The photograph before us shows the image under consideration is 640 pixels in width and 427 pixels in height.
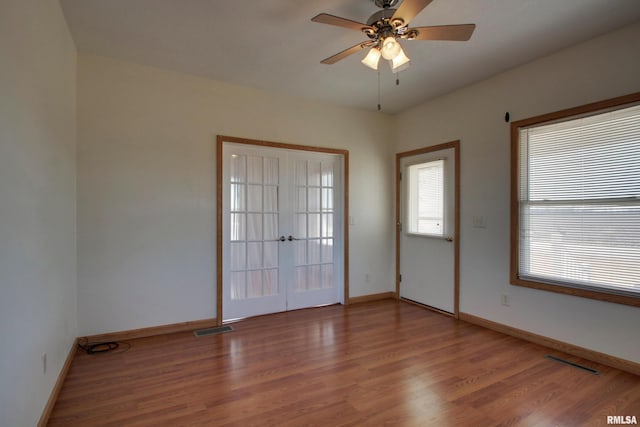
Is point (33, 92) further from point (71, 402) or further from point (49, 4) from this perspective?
point (71, 402)

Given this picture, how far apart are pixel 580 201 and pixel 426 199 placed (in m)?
1.77

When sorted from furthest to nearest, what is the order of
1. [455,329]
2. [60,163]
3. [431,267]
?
[431,267] → [455,329] → [60,163]

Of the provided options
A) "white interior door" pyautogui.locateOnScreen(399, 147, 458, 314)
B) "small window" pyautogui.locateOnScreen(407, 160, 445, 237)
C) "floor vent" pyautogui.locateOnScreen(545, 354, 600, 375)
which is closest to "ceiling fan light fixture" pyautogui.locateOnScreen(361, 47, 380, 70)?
"white interior door" pyautogui.locateOnScreen(399, 147, 458, 314)

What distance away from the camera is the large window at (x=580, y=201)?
2.65 m

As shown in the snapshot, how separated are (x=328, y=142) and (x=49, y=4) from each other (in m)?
3.02

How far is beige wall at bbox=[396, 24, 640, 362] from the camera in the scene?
2.69 m

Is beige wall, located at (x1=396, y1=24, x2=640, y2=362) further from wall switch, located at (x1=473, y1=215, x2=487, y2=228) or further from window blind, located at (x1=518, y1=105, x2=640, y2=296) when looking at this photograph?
window blind, located at (x1=518, y1=105, x2=640, y2=296)

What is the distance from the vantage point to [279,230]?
13.7ft

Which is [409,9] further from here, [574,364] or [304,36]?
[574,364]

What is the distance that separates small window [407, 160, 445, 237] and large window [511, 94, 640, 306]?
0.98 meters

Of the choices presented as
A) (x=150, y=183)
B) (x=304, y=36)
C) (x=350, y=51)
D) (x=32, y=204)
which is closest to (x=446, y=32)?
(x=350, y=51)

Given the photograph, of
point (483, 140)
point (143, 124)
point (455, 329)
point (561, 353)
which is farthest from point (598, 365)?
point (143, 124)

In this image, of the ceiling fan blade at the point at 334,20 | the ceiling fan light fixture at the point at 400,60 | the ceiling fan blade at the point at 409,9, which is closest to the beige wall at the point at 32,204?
the ceiling fan blade at the point at 334,20

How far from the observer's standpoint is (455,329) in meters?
3.62
